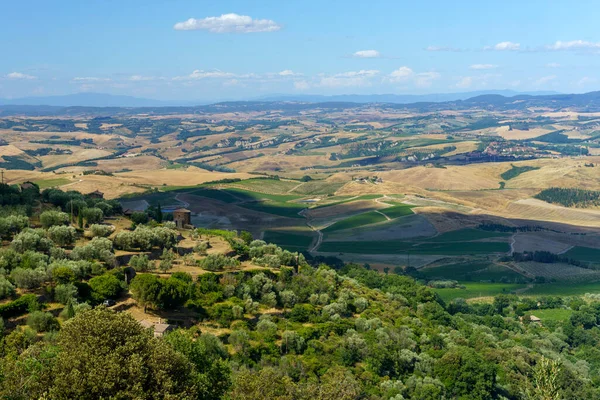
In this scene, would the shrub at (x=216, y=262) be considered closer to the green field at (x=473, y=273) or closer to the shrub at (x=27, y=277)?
the shrub at (x=27, y=277)

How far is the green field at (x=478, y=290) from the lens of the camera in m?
81.3

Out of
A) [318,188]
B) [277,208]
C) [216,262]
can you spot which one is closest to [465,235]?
[277,208]

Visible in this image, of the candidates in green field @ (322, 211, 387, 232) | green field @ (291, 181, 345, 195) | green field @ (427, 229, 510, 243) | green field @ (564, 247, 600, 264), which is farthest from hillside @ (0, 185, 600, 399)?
green field @ (291, 181, 345, 195)

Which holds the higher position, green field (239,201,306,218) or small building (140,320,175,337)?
small building (140,320,175,337)

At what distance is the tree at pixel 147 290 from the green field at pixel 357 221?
8260 centimetres

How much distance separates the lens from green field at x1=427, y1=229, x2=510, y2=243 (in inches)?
4599

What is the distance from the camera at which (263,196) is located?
153 metres

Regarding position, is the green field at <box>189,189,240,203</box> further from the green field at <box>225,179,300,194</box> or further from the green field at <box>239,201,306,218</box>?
the green field at <box>225,179,300,194</box>

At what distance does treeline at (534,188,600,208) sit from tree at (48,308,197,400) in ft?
496

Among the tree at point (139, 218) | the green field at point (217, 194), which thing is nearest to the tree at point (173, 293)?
the tree at point (139, 218)

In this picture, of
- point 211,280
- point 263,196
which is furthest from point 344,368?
point 263,196

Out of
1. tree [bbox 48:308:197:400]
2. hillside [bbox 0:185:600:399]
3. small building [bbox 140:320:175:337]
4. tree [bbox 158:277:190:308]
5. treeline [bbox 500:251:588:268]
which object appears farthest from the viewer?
treeline [bbox 500:251:588:268]

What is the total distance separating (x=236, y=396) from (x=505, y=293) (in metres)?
65.8

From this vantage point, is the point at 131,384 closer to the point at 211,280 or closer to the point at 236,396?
the point at 236,396
